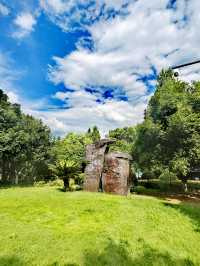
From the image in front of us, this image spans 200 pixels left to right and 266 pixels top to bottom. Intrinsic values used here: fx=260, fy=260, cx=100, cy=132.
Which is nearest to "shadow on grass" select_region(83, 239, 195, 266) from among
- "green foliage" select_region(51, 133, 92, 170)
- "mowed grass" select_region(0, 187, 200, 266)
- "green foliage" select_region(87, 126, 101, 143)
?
"mowed grass" select_region(0, 187, 200, 266)

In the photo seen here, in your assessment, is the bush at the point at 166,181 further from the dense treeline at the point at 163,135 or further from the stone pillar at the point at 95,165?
the stone pillar at the point at 95,165

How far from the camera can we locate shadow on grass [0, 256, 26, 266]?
6789 mm

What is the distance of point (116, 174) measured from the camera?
19203 mm

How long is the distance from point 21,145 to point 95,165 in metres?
10.7

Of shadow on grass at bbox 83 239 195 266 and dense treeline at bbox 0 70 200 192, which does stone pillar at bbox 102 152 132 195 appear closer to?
dense treeline at bbox 0 70 200 192

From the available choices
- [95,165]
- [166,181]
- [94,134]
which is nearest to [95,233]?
[95,165]

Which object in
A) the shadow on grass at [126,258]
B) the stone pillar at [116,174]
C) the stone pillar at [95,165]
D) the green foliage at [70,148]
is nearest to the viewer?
the shadow on grass at [126,258]

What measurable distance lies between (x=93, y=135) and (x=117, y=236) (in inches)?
2201

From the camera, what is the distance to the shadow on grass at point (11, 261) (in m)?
6.79

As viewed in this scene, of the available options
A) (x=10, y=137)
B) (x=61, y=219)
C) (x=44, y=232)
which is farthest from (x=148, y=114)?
(x=44, y=232)

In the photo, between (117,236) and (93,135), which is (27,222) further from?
(93,135)

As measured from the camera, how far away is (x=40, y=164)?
1769 inches

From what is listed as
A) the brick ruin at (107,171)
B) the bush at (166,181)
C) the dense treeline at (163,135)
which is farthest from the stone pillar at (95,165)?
the bush at (166,181)

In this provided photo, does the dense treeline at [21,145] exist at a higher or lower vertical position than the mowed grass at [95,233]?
higher
